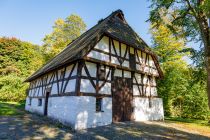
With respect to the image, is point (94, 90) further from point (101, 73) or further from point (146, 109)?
point (146, 109)

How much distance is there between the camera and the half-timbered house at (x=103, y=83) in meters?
10.6

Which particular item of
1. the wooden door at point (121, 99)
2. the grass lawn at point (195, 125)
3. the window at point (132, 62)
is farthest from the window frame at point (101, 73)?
the grass lawn at point (195, 125)

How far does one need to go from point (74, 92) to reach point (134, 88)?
5761 millimetres

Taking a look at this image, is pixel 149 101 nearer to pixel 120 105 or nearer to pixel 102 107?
pixel 120 105

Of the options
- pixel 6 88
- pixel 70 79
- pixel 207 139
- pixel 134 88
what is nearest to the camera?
pixel 207 139

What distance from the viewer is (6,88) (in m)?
28.3

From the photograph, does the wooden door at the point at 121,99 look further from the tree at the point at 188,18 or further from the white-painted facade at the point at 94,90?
the tree at the point at 188,18

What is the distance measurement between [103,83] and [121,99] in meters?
2.20

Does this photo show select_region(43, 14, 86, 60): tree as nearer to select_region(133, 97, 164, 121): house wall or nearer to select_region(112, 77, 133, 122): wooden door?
select_region(112, 77, 133, 122): wooden door

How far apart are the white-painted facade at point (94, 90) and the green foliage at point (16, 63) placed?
45.2 feet

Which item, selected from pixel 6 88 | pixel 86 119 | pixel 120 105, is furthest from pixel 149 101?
pixel 6 88

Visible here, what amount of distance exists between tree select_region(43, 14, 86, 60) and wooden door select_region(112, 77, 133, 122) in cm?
1792

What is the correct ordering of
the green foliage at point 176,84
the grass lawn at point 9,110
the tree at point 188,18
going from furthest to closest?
1. the green foliage at point 176,84
2. the grass lawn at point 9,110
3. the tree at point 188,18

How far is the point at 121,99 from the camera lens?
1305cm
